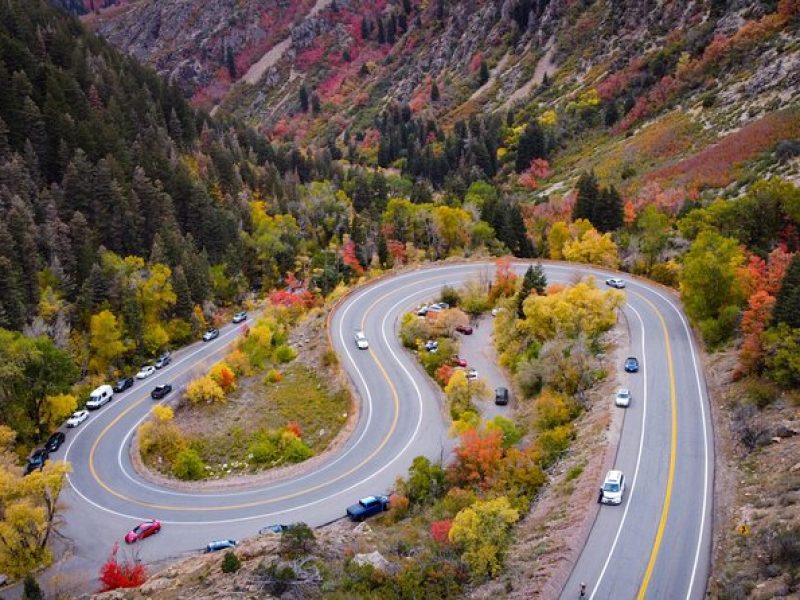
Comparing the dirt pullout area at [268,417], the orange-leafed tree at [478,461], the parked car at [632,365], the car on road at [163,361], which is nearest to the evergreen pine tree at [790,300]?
the parked car at [632,365]

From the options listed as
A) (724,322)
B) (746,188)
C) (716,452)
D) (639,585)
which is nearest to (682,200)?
(746,188)

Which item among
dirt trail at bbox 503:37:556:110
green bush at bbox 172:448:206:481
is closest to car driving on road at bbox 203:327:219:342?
green bush at bbox 172:448:206:481

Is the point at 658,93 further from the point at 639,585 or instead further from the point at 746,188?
the point at 639,585

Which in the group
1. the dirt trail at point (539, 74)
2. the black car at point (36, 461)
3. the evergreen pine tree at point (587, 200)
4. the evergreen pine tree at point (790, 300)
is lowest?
the black car at point (36, 461)

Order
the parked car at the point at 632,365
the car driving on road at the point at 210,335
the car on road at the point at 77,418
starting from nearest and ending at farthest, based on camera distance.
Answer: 1. the parked car at the point at 632,365
2. the car on road at the point at 77,418
3. the car driving on road at the point at 210,335

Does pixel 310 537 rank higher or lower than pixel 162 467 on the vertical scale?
higher

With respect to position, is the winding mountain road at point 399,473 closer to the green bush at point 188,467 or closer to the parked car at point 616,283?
the green bush at point 188,467
